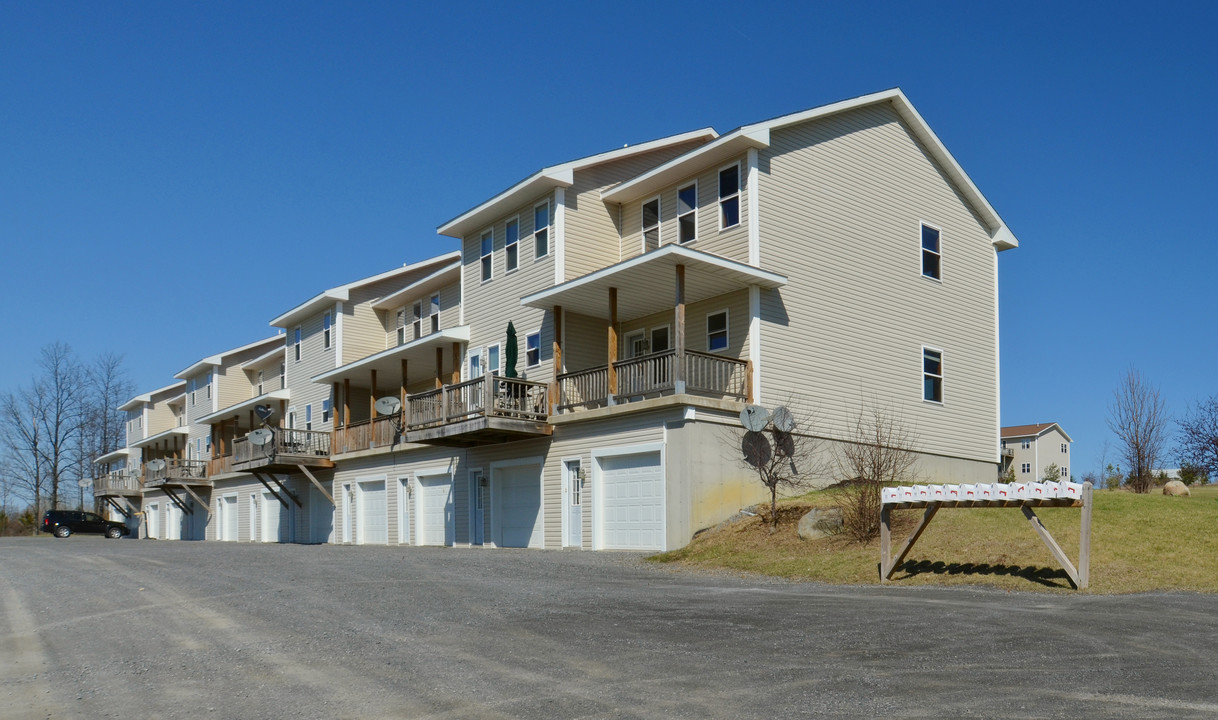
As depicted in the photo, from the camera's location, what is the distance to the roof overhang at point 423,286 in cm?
3288

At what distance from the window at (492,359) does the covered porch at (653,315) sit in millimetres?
3122

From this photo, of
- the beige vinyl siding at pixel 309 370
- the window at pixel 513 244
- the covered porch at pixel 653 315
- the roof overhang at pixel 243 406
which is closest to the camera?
the covered porch at pixel 653 315

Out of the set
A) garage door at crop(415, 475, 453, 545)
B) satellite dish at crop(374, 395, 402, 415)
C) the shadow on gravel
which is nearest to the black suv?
satellite dish at crop(374, 395, 402, 415)

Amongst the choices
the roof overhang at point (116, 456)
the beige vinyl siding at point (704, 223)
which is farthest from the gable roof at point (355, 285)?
the roof overhang at point (116, 456)

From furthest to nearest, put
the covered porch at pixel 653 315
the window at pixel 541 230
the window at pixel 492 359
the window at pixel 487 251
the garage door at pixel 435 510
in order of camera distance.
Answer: the garage door at pixel 435 510
the window at pixel 487 251
the window at pixel 492 359
the window at pixel 541 230
the covered porch at pixel 653 315

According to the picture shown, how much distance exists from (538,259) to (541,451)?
5261 millimetres

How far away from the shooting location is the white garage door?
34.2m

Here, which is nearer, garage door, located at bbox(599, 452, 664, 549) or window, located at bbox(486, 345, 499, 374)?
garage door, located at bbox(599, 452, 664, 549)

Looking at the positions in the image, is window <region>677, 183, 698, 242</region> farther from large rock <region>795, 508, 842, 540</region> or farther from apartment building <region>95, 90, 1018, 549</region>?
large rock <region>795, 508, 842, 540</region>

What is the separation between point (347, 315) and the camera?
127 feet

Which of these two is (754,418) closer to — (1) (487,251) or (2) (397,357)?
(1) (487,251)

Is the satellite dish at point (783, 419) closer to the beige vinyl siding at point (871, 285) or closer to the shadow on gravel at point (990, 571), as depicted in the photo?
the beige vinyl siding at point (871, 285)

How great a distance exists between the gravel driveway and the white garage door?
19.8m

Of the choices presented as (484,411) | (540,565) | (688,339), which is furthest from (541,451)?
(540,565)
